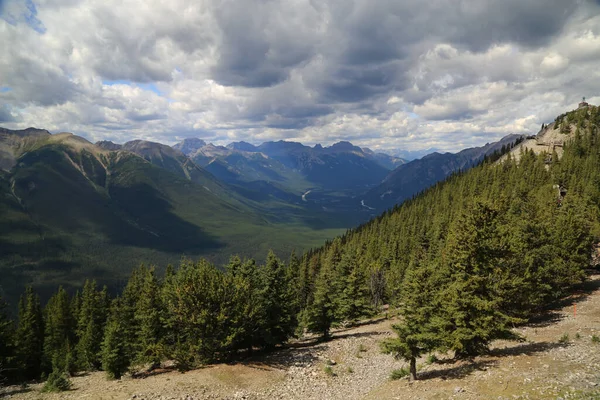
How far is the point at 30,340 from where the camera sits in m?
59.9

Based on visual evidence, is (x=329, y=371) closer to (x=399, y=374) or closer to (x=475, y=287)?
(x=399, y=374)

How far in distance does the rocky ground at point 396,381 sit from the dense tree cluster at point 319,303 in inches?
85.2

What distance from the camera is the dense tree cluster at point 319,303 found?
26.1m

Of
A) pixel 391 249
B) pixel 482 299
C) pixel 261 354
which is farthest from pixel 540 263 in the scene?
pixel 391 249

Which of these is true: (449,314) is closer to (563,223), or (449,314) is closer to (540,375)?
(540,375)

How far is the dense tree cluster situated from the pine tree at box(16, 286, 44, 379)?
21 centimetres

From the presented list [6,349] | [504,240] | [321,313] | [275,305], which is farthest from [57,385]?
[504,240]

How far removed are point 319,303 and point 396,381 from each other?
22.2 metres

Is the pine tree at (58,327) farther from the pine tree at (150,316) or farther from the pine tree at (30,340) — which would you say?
the pine tree at (150,316)

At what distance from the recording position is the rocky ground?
20516 millimetres

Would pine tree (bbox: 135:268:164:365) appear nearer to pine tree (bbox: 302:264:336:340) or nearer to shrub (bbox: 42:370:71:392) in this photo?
shrub (bbox: 42:370:71:392)

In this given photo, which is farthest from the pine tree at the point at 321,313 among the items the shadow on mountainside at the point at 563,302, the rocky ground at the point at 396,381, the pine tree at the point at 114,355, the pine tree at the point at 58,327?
the pine tree at the point at 58,327

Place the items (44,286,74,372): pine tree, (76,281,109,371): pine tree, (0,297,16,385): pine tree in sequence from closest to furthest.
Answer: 1. (0,297,16,385): pine tree
2. (76,281,109,371): pine tree
3. (44,286,74,372): pine tree

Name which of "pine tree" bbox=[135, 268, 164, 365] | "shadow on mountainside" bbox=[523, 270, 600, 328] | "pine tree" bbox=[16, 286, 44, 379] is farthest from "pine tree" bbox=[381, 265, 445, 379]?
"pine tree" bbox=[16, 286, 44, 379]
